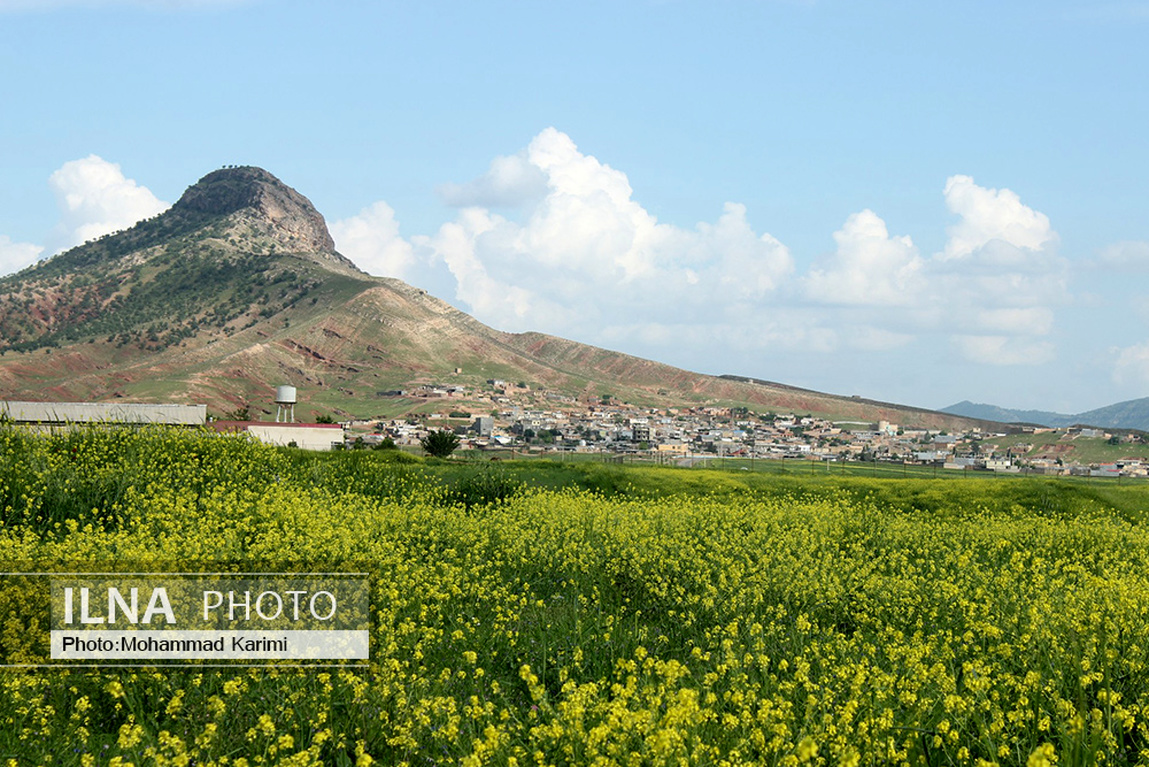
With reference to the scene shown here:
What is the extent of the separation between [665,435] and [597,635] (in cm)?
14714

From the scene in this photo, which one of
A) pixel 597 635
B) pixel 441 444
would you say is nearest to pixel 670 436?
pixel 441 444

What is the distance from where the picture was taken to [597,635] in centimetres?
859

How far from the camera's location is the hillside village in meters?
124

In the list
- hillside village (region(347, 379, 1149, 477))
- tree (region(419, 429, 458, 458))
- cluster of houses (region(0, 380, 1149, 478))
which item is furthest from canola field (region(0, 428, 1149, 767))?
hillside village (region(347, 379, 1149, 477))

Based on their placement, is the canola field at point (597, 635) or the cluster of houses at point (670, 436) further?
the cluster of houses at point (670, 436)

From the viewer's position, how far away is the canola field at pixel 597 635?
18.3ft

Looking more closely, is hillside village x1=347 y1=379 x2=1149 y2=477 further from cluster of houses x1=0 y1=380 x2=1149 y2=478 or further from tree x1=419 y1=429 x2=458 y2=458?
tree x1=419 y1=429 x2=458 y2=458

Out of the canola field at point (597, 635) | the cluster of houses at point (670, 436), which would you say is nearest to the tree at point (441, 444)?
the canola field at point (597, 635)

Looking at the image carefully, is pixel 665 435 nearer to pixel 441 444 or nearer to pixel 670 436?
pixel 670 436

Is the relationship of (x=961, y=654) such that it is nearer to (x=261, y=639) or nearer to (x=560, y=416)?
(x=261, y=639)

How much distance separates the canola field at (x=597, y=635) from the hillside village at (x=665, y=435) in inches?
3864

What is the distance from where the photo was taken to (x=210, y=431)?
20438 millimetres

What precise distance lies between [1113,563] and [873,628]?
610cm

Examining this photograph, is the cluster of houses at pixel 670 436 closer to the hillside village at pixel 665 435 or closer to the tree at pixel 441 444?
the hillside village at pixel 665 435
